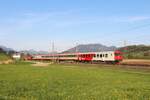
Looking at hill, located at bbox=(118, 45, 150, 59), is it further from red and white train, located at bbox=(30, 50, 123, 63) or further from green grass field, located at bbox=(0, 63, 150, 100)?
green grass field, located at bbox=(0, 63, 150, 100)

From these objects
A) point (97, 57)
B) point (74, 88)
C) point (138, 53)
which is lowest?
point (74, 88)

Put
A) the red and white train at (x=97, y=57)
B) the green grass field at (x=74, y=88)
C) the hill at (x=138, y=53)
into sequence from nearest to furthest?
the green grass field at (x=74, y=88) → the red and white train at (x=97, y=57) → the hill at (x=138, y=53)

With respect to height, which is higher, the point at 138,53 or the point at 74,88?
the point at 138,53

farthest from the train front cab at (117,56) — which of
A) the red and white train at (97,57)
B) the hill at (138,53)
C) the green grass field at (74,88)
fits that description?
the green grass field at (74,88)

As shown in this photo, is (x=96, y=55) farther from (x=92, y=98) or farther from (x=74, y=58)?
(x=92, y=98)

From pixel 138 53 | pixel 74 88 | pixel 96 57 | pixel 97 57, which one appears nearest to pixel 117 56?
pixel 97 57

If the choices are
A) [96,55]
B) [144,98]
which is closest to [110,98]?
[144,98]

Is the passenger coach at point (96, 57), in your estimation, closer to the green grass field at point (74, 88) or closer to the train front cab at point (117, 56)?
the train front cab at point (117, 56)

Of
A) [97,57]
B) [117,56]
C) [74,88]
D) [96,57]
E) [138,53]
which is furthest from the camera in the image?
[138,53]

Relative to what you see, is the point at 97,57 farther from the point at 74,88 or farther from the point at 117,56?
the point at 74,88

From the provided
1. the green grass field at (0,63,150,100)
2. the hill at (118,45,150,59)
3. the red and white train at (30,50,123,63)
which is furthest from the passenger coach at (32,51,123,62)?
the green grass field at (0,63,150,100)

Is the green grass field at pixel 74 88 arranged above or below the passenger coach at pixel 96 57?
below

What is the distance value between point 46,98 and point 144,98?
4184 millimetres

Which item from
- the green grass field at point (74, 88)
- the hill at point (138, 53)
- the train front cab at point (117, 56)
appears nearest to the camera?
the green grass field at point (74, 88)
